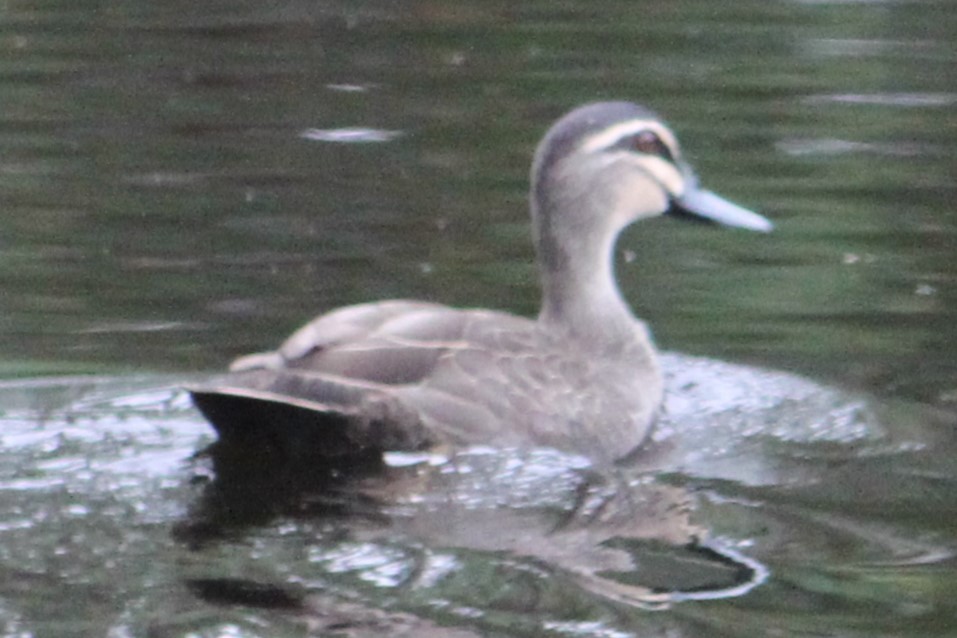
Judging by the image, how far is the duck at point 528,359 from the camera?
25.0ft

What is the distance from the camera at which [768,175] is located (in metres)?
12.0

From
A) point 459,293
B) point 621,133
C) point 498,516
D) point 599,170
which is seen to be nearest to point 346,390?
point 498,516

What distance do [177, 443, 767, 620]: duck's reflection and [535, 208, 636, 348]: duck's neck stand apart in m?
0.80

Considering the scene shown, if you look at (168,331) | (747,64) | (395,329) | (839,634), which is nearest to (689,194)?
(395,329)

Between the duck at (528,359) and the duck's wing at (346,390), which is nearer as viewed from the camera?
the duck's wing at (346,390)

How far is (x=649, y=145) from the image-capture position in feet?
28.9

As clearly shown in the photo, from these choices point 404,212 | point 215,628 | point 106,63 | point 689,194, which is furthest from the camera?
point 106,63

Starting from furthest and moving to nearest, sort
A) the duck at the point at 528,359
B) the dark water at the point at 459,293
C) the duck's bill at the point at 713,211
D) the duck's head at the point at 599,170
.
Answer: the duck's bill at the point at 713,211
the duck's head at the point at 599,170
the duck at the point at 528,359
the dark water at the point at 459,293

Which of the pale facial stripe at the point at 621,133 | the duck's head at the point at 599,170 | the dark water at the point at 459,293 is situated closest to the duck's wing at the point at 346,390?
the dark water at the point at 459,293

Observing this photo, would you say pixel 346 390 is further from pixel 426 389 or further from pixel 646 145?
pixel 646 145

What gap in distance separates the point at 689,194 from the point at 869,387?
1.07 m

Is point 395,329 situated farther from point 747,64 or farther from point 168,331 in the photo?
point 747,64

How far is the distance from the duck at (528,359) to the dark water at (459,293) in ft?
0.58

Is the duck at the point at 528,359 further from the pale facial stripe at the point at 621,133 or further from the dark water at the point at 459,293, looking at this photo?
the dark water at the point at 459,293
